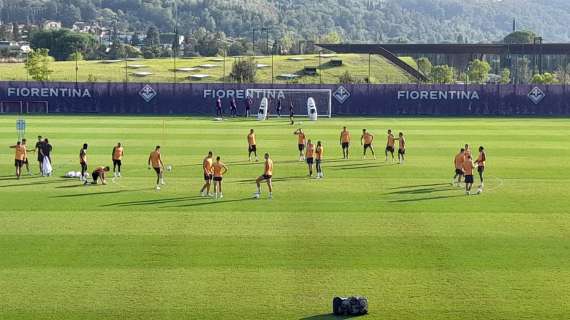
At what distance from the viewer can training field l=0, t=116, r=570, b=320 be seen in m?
21.1

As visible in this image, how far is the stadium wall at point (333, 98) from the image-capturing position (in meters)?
75.1

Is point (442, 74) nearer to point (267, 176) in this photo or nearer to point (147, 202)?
point (267, 176)

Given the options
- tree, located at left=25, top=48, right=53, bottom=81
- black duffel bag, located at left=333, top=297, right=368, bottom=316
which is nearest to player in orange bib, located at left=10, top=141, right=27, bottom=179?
black duffel bag, located at left=333, top=297, right=368, bottom=316

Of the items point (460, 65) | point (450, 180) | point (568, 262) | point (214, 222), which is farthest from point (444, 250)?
point (460, 65)

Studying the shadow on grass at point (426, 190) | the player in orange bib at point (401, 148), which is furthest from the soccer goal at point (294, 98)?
the shadow on grass at point (426, 190)

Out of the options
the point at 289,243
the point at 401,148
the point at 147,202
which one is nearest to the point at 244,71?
the point at 401,148

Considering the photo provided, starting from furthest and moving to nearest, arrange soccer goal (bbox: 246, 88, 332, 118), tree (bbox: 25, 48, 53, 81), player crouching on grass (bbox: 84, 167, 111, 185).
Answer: tree (bbox: 25, 48, 53, 81), soccer goal (bbox: 246, 88, 332, 118), player crouching on grass (bbox: 84, 167, 111, 185)

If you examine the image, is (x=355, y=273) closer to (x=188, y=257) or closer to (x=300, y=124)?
(x=188, y=257)

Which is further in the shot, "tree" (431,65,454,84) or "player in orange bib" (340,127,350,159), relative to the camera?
"tree" (431,65,454,84)

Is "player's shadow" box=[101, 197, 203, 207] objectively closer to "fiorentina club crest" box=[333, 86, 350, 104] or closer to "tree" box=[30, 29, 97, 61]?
"fiorentina club crest" box=[333, 86, 350, 104]

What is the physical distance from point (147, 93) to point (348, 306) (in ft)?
188

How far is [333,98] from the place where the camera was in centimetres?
7600

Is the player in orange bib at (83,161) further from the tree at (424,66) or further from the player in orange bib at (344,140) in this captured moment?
the tree at (424,66)

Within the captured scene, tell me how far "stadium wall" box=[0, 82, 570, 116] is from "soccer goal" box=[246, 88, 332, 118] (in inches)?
17.6
